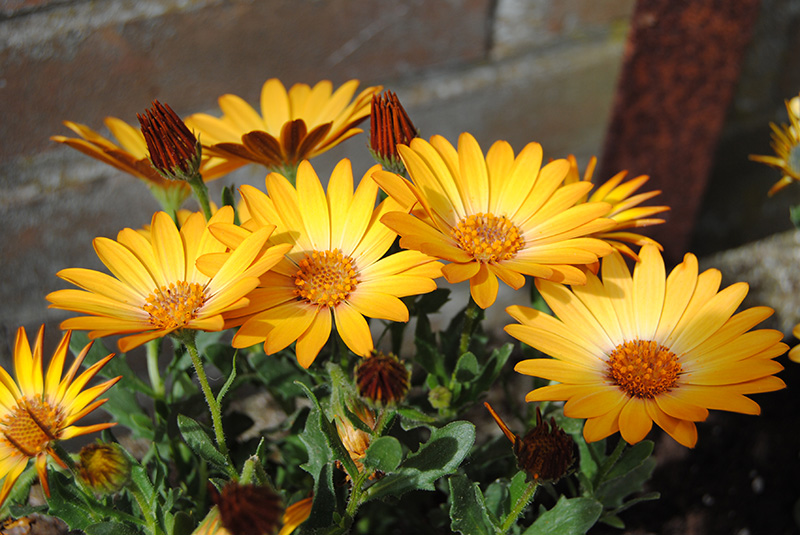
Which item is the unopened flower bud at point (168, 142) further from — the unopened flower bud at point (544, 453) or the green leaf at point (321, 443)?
the unopened flower bud at point (544, 453)

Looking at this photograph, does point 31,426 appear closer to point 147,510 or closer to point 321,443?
point 147,510

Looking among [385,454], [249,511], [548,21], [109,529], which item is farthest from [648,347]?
[548,21]

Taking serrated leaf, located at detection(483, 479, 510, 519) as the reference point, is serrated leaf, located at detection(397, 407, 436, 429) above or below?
above

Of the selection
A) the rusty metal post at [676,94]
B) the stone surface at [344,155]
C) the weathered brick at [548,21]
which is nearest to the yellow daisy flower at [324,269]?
the stone surface at [344,155]

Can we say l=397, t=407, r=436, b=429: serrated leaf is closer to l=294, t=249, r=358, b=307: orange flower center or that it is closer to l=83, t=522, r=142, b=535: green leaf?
l=294, t=249, r=358, b=307: orange flower center

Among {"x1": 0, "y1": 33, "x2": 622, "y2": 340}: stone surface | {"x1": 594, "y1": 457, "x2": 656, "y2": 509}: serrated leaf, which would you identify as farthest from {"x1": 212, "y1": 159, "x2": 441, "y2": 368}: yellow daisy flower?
{"x1": 0, "y1": 33, "x2": 622, "y2": 340}: stone surface

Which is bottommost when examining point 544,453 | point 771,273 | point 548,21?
point 771,273

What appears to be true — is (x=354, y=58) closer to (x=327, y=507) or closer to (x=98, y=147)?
(x=98, y=147)
